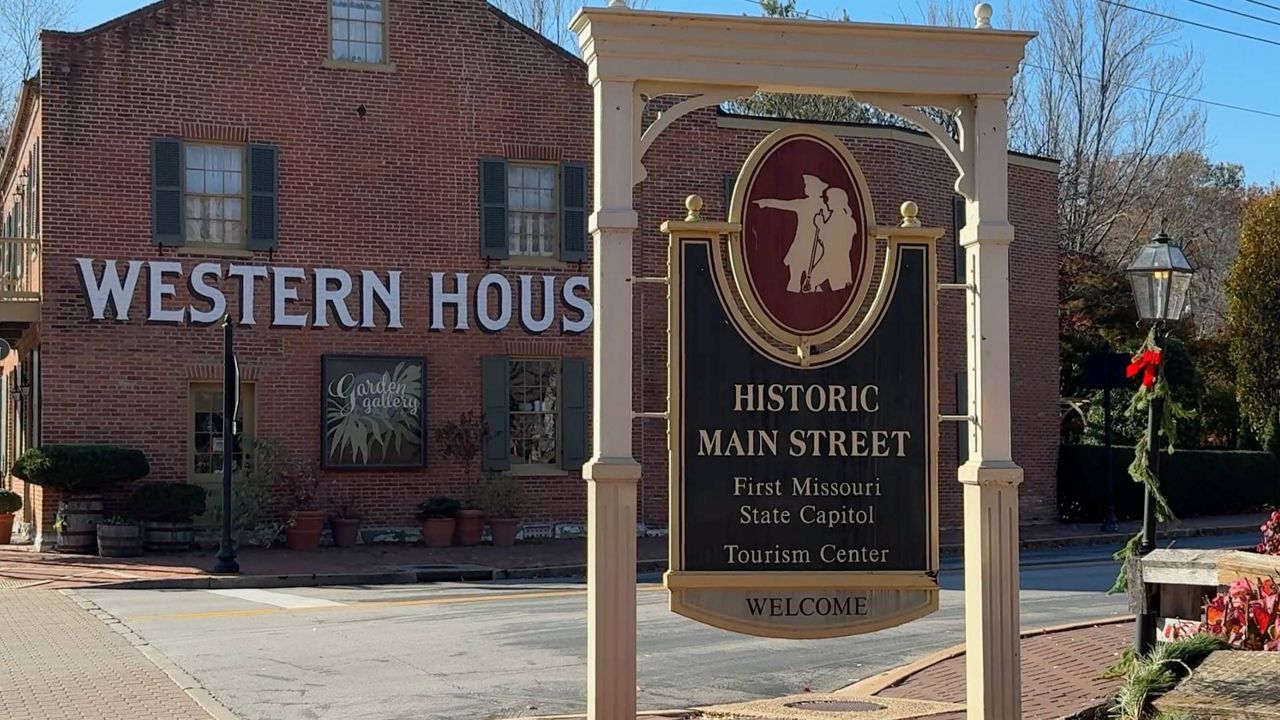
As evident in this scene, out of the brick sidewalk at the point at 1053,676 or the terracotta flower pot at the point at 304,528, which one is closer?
the brick sidewalk at the point at 1053,676

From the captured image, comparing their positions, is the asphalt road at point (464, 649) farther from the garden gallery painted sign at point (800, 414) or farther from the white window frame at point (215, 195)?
the white window frame at point (215, 195)

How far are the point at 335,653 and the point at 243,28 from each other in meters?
13.2

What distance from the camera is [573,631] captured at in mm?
13086

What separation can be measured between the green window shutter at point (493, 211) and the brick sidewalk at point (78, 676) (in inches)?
397

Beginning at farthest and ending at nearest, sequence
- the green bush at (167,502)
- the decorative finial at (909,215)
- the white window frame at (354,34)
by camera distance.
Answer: the white window frame at (354,34) < the green bush at (167,502) < the decorative finial at (909,215)

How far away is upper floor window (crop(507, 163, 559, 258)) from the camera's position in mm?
23781

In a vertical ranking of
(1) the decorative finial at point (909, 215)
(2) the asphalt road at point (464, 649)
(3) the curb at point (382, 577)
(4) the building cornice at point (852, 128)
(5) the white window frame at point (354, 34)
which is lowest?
(3) the curb at point (382, 577)

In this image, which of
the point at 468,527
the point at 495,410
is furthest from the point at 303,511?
the point at 495,410

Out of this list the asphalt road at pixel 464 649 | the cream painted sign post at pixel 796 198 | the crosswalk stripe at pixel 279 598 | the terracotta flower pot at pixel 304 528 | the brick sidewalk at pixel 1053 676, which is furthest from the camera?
the terracotta flower pot at pixel 304 528

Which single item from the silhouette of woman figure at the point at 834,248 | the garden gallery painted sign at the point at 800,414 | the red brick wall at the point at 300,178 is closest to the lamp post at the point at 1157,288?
the garden gallery painted sign at the point at 800,414

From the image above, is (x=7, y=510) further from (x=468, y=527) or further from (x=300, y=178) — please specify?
(x=468, y=527)

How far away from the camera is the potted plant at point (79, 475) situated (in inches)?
800

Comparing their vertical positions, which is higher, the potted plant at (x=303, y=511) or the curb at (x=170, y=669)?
the potted plant at (x=303, y=511)

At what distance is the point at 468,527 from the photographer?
2281 cm
